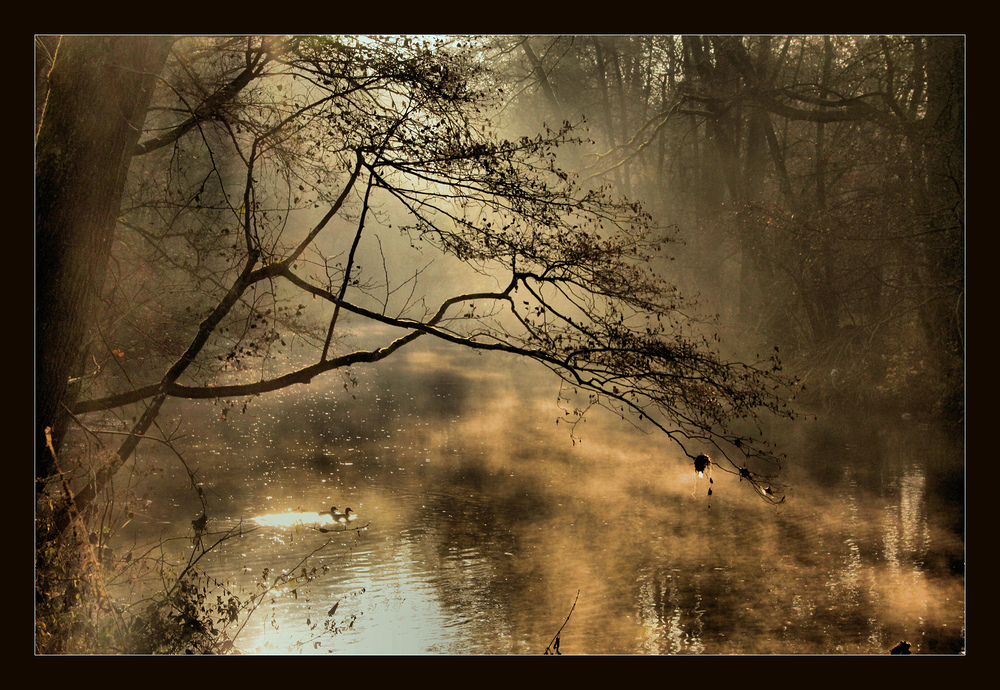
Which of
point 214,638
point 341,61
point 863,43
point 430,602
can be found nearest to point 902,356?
point 863,43

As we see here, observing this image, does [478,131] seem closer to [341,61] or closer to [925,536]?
[341,61]

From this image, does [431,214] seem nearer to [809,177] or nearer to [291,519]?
[291,519]

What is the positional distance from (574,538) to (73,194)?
4258mm

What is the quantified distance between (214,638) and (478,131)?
118 inches

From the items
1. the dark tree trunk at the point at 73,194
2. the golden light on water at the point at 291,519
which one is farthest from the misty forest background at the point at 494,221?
the golden light on water at the point at 291,519

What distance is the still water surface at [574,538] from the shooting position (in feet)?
13.8

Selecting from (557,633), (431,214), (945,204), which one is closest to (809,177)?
(945,204)

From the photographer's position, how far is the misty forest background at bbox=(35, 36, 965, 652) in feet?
10.3

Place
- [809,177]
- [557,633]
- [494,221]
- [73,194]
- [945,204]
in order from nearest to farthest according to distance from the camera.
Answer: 1. [73,194]
2. [494,221]
3. [557,633]
4. [945,204]
5. [809,177]

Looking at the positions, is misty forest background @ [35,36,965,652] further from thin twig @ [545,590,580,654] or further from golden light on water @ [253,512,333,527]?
thin twig @ [545,590,580,654]

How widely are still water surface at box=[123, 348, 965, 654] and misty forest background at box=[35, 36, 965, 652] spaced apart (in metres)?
0.68

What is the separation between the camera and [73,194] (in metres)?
3.05

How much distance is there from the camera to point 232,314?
4773mm

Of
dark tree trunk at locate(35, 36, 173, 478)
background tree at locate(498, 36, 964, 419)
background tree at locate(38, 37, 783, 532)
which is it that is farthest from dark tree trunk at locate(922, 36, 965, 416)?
dark tree trunk at locate(35, 36, 173, 478)
